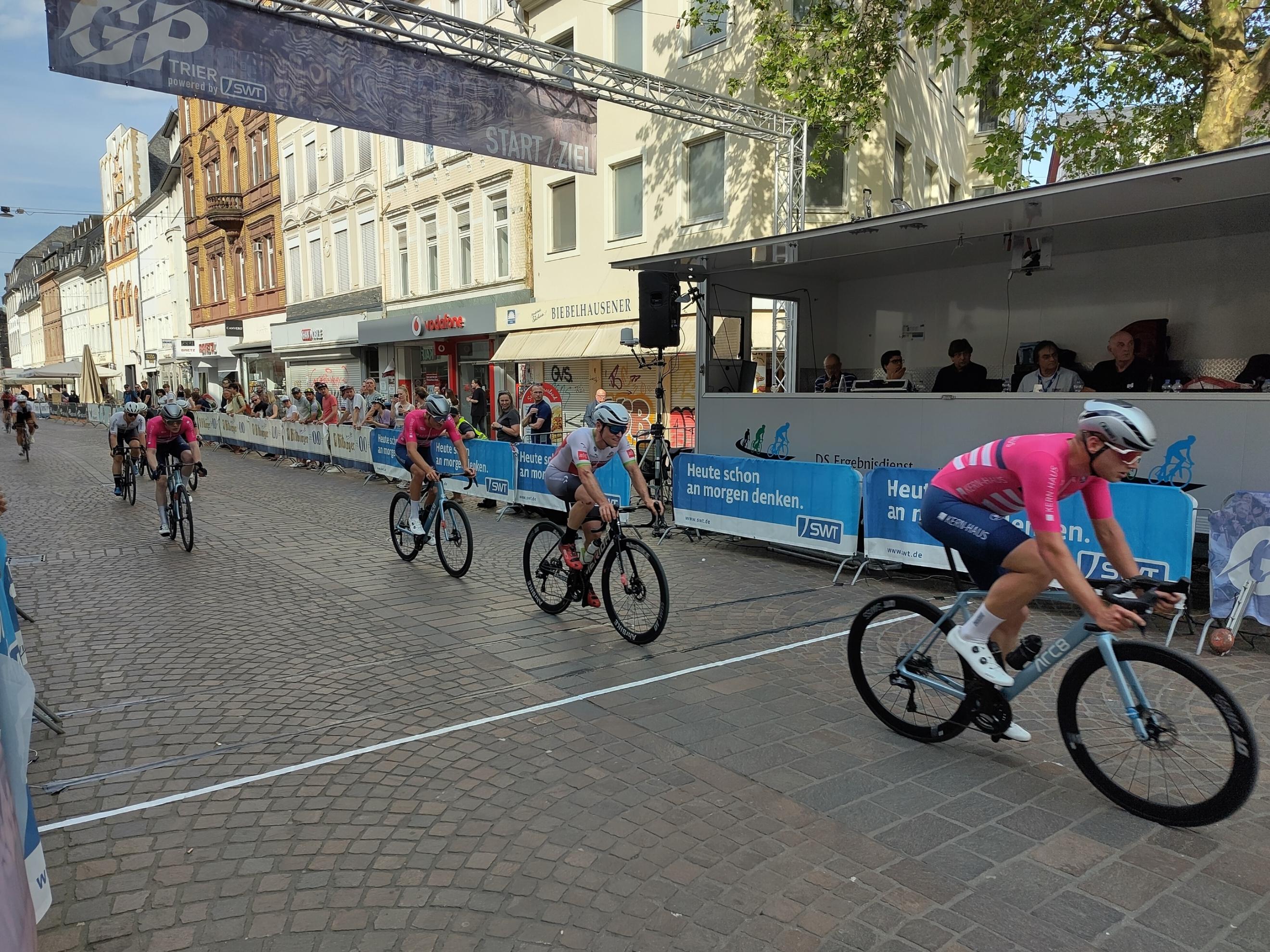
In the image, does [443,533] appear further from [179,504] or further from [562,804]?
[562,804]

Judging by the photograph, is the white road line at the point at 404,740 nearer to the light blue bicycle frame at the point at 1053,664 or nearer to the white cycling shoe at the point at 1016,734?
the light blue bicycle frame at the point at 1053,664

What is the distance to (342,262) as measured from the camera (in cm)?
3061

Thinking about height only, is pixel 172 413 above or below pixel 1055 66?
below

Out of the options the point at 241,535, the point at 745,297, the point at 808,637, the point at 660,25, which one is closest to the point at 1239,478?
the point at 808,637

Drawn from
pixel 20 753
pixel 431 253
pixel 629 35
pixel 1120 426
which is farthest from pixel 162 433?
pixel 431 253

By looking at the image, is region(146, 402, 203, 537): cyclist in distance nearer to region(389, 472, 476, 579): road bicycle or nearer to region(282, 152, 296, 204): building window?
region(389, 472, 476, 579): road bicycle

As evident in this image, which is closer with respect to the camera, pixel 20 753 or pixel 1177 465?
pixel 20 753

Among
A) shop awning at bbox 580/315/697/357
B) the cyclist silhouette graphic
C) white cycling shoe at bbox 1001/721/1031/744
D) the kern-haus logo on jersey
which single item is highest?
the kern-haus logo on jersey

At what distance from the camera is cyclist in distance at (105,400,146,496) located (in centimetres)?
1334

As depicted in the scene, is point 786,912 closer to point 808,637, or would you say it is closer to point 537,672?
point 537,672

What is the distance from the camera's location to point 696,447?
1221 centimetres

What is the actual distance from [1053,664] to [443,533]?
5.98 meters

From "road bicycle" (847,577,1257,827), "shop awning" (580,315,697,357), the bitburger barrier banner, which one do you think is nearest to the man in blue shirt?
the bitburger barrier banner

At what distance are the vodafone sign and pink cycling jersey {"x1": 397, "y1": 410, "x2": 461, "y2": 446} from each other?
51.0 feet
